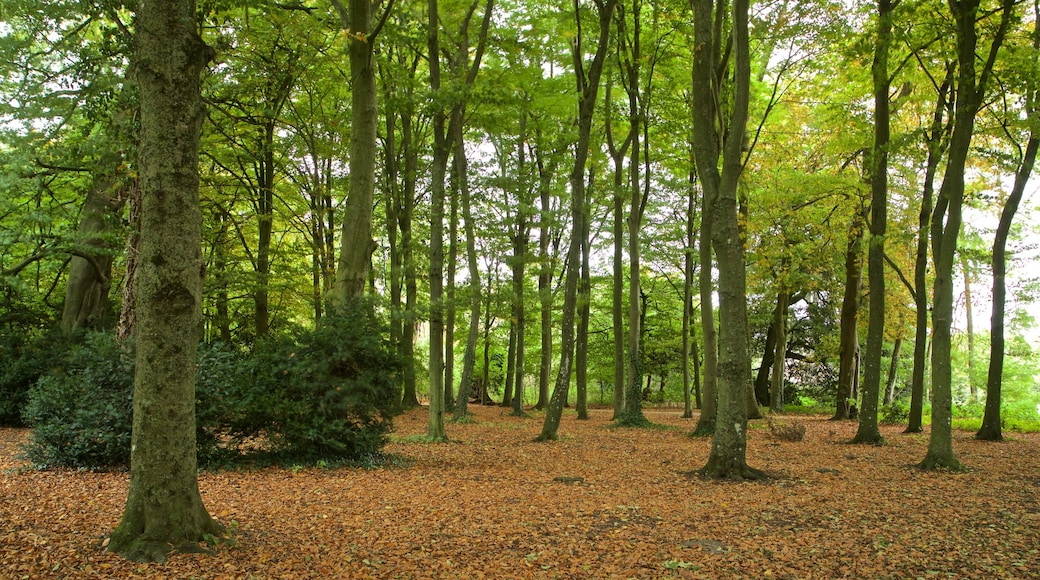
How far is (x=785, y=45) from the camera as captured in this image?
13.1m

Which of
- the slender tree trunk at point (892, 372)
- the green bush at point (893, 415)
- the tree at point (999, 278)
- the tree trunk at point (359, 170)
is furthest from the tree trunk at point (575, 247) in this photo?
the slender tree trunk at point (892, 372)

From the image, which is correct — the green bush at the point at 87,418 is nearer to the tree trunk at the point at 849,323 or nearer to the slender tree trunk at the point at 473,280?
the slender tree trunk at the point at 473,280

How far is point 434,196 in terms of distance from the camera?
11320 millimetres

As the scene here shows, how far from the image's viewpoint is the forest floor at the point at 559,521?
13.4ft

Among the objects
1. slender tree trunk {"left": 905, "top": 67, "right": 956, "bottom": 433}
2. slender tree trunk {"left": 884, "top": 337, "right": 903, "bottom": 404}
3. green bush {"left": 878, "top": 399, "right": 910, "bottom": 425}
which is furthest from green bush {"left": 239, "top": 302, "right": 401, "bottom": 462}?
slender tree trunk {"left": 884, "top": 337, "right": 903, "bottom": 404}

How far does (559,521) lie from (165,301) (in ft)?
12.2

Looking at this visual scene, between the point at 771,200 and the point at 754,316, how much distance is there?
226 inches

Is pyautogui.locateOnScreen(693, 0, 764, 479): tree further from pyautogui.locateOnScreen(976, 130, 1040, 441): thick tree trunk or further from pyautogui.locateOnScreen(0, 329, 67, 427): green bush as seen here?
pyautogui.locateOnScreen(0, 329, 67, 427): green bush

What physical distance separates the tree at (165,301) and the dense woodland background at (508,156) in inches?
109

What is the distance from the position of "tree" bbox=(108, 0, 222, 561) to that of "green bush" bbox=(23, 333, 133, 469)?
12.0 feet

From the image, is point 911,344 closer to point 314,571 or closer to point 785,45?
point 785,45

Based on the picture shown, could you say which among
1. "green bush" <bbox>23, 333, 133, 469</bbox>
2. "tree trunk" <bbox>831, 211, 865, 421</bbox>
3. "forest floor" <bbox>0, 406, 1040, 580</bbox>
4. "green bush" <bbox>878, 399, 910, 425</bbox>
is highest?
"tree trunk" <bbox>831, 211, 865, 421</bbox>

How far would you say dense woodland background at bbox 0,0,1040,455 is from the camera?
998cm

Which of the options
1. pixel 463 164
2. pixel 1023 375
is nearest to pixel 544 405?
pixel 463 164
